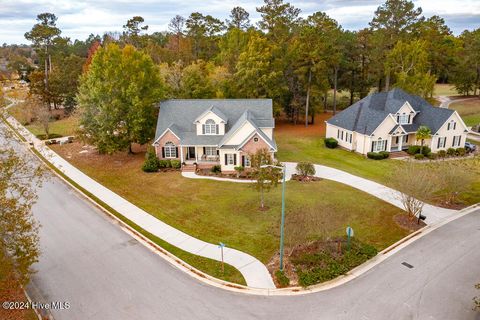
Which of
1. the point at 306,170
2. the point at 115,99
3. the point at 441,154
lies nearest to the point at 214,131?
the point at 306,170

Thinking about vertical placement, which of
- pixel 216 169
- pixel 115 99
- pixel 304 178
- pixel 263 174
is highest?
pixel 115 99

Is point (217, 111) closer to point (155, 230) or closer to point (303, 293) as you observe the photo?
point (155, 230)

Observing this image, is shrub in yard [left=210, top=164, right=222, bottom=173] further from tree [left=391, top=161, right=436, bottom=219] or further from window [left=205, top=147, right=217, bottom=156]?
tree [left=391, top=161, right=436, bottom=219]

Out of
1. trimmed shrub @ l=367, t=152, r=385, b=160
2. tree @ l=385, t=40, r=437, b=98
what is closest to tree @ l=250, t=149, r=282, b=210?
trimmed shrub @ l=367, t=152, r=385, b=160

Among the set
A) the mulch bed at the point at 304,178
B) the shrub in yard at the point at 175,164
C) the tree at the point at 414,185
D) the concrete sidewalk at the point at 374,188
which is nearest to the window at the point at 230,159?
the shrub in yard at the point at 175,164

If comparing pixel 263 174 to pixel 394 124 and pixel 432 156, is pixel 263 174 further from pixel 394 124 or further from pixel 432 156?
pixel 432 156

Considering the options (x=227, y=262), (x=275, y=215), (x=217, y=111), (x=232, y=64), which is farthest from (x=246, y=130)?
(x=232, y=64)

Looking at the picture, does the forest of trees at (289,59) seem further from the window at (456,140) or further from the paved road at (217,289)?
the paved road at (217,289)
